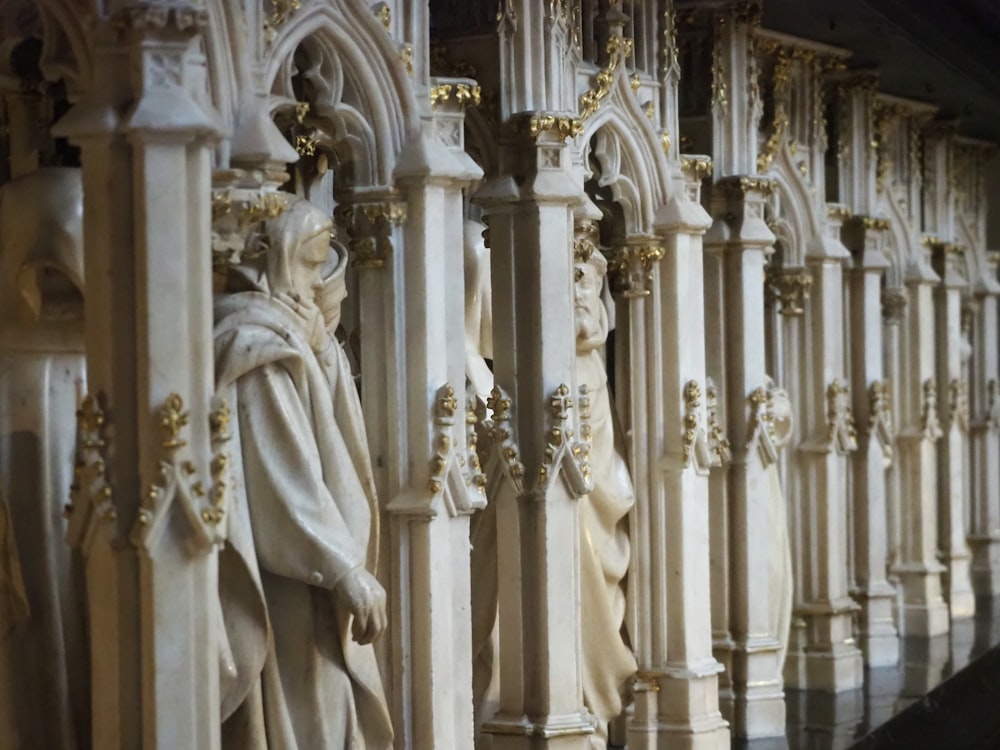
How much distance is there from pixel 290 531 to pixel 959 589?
1097cm

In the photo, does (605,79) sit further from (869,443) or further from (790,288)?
(869,443)

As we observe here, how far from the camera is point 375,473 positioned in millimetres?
8164

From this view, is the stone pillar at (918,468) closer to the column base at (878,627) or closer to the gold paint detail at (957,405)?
the gold paint detail at (957,405)

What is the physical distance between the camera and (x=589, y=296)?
998 cm

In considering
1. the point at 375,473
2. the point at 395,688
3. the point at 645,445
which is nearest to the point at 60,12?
the point at 375,473

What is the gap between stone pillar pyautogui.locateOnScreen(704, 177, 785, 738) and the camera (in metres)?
11.8

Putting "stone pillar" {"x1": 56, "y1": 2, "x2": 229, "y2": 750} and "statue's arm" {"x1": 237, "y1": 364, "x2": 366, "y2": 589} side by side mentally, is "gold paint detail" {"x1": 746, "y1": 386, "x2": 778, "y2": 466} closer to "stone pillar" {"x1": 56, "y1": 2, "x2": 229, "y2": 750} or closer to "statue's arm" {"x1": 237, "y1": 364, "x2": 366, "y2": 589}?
"statue's arm" {"x1": 237, "y1": 364, "x2": 366, "y2": 589}

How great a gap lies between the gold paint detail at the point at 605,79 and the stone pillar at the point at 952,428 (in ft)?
25.0

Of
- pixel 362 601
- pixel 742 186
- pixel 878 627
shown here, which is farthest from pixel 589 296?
pixel 878 627

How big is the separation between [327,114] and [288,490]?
4.91 feet

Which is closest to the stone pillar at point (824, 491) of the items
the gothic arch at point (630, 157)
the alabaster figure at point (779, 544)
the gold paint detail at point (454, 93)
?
the alabaster figure at point (779, 544)

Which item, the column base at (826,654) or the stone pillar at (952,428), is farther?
the stone pillar at (952,428)

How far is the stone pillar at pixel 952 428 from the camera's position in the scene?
1708 cm

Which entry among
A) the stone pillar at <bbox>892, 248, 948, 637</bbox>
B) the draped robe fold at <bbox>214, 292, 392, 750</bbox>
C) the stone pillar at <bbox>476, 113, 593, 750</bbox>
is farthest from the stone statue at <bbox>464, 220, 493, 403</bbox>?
the stone pillar at <bbox>892, 248, 948, 637</bbox>
